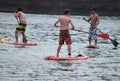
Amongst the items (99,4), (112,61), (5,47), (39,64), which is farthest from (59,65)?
(99,4)

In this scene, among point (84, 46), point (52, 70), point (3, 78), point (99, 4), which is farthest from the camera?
point (99, 4)

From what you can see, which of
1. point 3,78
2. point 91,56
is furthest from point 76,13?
point 3,78

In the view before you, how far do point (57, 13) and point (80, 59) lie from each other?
60503mm

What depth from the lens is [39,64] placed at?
20.1m

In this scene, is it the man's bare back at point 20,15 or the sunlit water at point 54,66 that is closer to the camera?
the sunlit water at point 54,66

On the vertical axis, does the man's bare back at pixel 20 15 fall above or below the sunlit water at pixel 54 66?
above

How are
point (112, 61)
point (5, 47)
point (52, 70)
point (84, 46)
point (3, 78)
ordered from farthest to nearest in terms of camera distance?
point (84, 46) < point (5, 47) < point (112, 61) < point (52, 70) < point (3, 78)

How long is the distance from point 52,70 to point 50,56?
10.8 feet

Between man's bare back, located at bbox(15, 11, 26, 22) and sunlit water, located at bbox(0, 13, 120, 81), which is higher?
man's bare back, located at bbox(15, 11, 26, 22)

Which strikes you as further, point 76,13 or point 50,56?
point 76,13

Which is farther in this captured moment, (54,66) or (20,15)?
(20,15)

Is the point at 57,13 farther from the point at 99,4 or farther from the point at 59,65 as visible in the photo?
the point at 59,65

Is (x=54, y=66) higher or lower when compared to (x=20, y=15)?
lower

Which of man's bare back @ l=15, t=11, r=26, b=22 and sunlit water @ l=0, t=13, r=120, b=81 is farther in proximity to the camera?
man's bare back @ l=15, t=11, r=26, b=22
